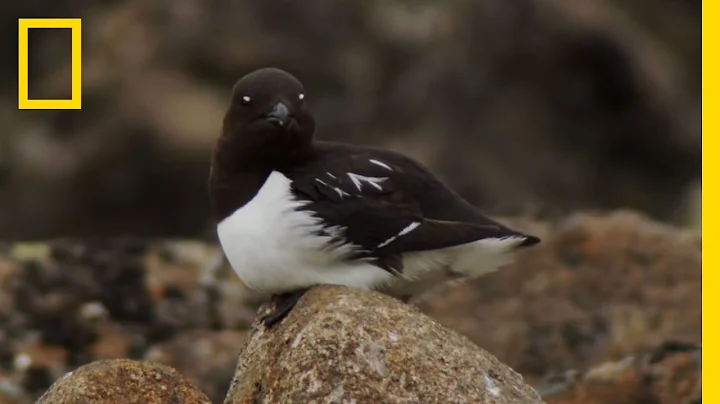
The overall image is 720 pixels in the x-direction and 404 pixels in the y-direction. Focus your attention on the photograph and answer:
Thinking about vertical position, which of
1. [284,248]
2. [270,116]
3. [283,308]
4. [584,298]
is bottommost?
[584,298]

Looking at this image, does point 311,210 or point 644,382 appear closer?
point 311,210

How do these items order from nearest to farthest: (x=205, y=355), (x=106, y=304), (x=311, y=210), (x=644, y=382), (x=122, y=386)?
(x=122, y=386)
(x=311, y=210)
(x=644, y=382)
(x=205, y=355)
(x=106, y=304)

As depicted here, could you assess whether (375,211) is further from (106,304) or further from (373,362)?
(106,304)

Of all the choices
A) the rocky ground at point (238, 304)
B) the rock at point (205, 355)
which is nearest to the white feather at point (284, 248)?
the rocky ground at point (238, 304)

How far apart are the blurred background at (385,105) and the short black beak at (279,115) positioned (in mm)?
10932

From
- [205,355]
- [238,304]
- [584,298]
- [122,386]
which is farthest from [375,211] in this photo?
[238,304]

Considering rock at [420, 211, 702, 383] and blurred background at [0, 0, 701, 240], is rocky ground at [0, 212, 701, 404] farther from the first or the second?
blurred background at [0, 0, 701, 240]

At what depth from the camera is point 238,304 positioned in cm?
1069

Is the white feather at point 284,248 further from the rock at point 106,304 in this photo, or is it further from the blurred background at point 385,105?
the blurred background at point 385,105

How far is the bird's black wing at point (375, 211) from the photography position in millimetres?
6785

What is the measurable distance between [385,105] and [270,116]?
12641 mm

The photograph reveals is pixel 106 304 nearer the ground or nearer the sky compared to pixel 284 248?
nearer the ground

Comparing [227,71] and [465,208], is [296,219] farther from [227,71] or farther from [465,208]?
[227,71]

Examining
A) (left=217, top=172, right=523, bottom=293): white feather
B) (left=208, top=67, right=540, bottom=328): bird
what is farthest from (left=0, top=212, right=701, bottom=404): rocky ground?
(left=217, top=172, right=523, bottom=293): white feather
